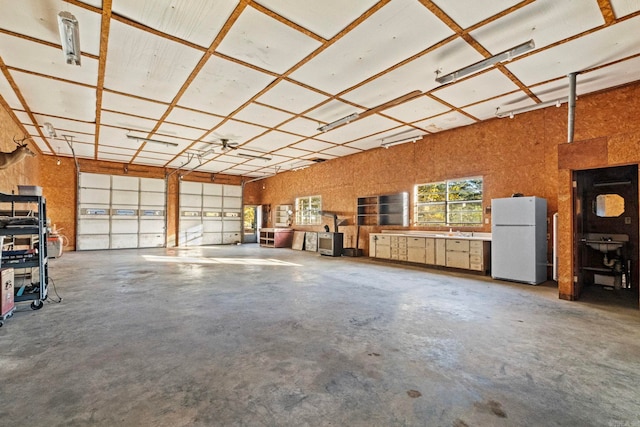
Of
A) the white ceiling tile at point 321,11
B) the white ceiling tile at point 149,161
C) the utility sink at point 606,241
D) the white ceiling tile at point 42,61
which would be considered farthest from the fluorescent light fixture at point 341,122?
the white ceiling tile at point 149,161

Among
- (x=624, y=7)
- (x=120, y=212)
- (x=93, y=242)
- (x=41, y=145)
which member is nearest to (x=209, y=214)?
(x=120, y=212)

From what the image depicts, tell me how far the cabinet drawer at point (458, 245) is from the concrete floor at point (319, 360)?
1873 mm

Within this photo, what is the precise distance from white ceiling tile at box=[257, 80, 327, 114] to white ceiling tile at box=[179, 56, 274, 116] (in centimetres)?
23

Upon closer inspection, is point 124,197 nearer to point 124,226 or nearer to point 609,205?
point 124,226

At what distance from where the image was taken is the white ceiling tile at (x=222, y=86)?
181 inches

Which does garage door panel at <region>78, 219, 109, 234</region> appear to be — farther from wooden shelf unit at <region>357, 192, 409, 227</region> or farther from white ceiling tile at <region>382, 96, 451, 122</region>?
white ceiling tile at <region>382, 96, 451, 122</region>

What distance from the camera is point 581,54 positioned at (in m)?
4.19

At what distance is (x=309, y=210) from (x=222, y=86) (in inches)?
321

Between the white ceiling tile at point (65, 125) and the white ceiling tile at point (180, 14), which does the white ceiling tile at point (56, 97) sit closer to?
the white ceiling tile at point (65, 125)

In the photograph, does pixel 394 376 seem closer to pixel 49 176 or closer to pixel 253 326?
A: pixel 253 326

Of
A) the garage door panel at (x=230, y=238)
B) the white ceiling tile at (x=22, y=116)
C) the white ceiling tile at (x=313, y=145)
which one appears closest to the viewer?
the white ceiling tile at (x=22, y=116)

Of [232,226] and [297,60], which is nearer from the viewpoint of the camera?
[297,60]

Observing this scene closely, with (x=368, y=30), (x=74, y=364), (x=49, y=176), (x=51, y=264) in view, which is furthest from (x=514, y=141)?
(x=49, y=176)

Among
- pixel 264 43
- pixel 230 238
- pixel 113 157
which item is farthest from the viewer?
pixel 230 238
